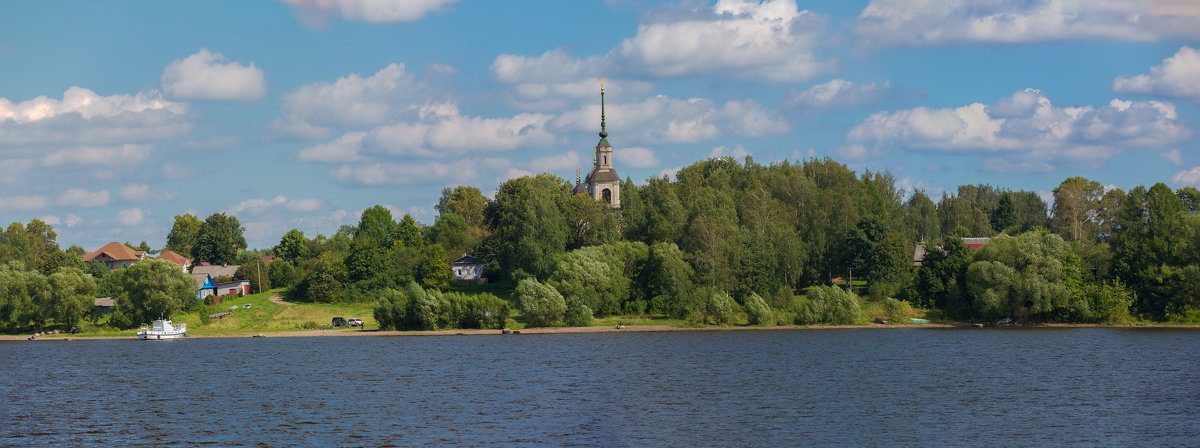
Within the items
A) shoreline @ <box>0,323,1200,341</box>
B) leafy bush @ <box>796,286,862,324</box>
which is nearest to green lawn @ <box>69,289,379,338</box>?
shoreline @ <box>0,323,1200,341</box>

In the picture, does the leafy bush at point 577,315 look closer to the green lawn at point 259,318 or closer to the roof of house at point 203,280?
the green lawn at point 259,318

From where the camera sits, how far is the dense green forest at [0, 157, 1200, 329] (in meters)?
109

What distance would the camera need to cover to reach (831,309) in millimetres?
112688

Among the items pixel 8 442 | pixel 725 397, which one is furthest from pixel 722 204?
pixel 8 442

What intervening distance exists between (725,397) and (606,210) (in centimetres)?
8488

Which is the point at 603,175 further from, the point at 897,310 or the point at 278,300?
the point at 897,310

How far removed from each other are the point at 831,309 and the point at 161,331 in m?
69.6

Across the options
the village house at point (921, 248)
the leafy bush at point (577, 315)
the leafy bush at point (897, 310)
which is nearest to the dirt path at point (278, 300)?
the leafy bush at point (577, 315)

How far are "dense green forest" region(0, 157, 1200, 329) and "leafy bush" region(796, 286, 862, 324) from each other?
6.0 inches

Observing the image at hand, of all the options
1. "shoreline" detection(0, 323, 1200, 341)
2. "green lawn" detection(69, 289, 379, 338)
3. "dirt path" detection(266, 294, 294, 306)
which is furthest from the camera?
"dirt path" detection(266, 294, 294, 306)

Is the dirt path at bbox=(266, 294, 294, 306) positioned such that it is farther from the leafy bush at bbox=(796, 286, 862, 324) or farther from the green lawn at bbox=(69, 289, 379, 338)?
the leafy bush at bbox=(796, 286, 862, 324)

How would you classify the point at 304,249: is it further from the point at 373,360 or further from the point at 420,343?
the point at 373,360

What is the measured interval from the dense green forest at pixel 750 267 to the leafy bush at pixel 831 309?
151 millimetres

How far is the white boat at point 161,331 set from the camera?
11500 centimetres
